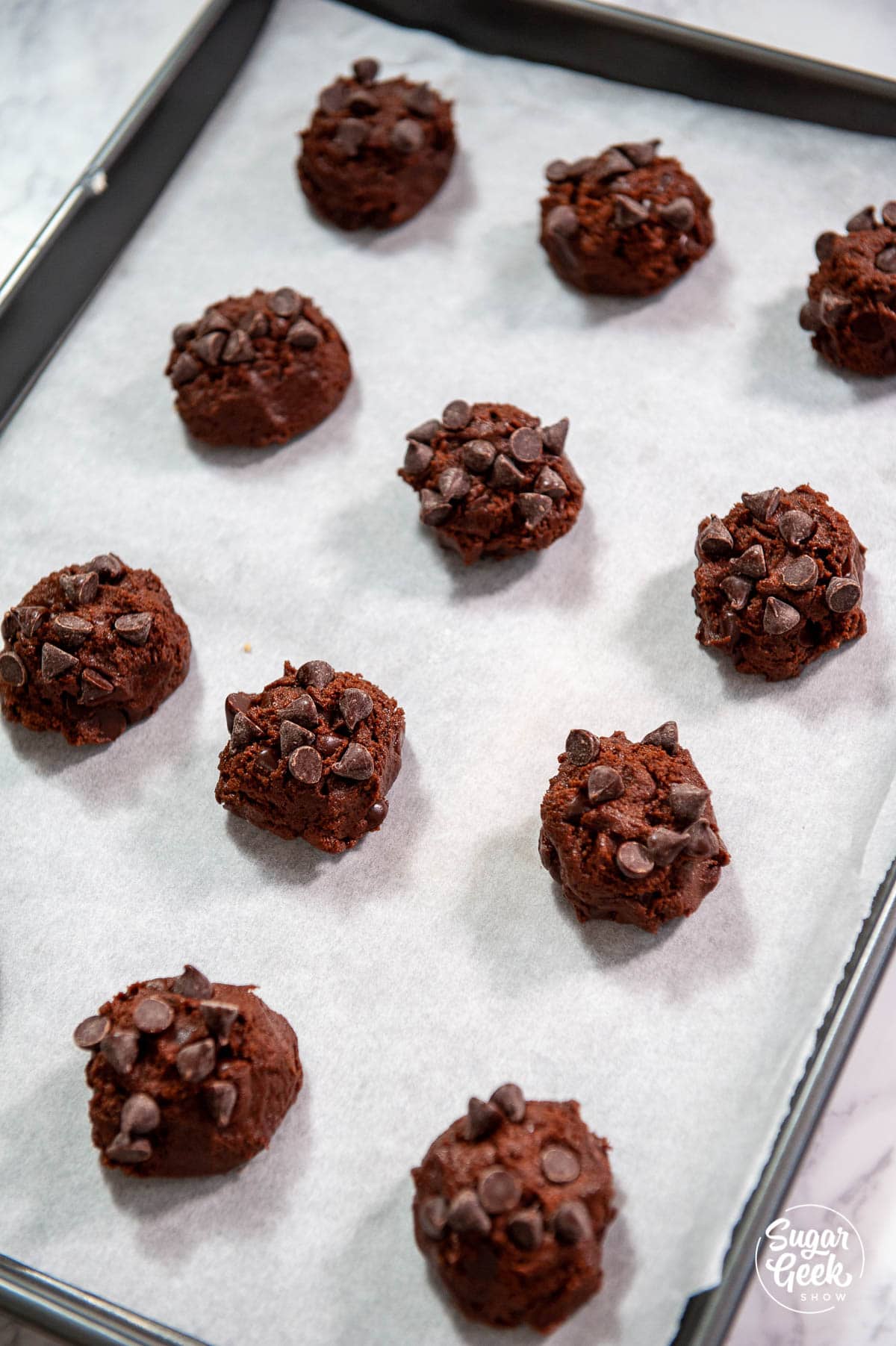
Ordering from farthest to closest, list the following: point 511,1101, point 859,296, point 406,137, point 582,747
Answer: point 406,137 → point 859,296 → point 582,747 → point 511,1101

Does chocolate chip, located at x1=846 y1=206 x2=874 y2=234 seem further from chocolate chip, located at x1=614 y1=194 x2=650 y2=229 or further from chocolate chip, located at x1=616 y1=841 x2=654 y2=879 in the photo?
chocolate chip, located at x1=616 y1=841 x2=654 y2=879

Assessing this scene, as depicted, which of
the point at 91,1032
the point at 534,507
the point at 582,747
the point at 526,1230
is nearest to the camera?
the point at 526,1230

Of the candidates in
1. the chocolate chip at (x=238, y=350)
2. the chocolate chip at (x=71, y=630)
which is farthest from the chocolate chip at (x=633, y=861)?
the chocolate chip at (x=238, y=350)

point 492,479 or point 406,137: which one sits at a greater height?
point 406,137

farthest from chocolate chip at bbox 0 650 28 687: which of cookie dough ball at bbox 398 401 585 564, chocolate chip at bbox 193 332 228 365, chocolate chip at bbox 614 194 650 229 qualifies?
chocolate chip at bbox 614 194 650 229

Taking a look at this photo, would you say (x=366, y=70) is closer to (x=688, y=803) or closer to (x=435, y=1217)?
(x=688, y=803)

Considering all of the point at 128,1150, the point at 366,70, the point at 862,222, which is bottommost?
the point at 128,1150

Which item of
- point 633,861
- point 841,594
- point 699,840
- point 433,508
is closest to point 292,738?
point 433,508

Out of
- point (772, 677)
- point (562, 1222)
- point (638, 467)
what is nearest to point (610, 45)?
point (638, 467)
